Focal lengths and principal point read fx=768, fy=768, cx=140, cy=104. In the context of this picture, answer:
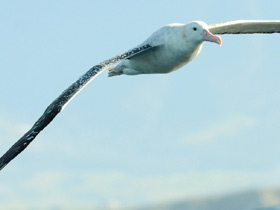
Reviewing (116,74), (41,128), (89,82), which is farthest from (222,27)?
(41,128)

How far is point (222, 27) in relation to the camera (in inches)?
959

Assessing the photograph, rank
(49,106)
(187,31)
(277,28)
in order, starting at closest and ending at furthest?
(49,106)
(187,31)
(277,28)

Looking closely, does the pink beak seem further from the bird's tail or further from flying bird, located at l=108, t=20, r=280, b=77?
the bird's tail

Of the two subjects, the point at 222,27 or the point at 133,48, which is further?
the point at 222,27

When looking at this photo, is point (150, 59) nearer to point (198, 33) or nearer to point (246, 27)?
point (198, 33)

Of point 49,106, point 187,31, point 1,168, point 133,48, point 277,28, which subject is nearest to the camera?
point 1,168

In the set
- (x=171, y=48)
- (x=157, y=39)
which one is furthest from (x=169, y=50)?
(x=157, y=39)

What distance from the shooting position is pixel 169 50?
20516mm

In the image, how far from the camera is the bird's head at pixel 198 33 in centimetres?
1983

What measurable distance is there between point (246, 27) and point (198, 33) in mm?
5142

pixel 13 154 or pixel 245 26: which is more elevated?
pixel 245 26

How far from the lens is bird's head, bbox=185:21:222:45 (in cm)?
1983

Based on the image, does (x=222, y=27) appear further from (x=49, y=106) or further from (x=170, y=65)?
(x=49, y=106)

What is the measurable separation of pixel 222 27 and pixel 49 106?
778cm
